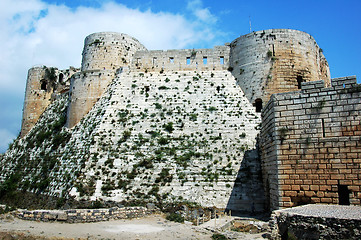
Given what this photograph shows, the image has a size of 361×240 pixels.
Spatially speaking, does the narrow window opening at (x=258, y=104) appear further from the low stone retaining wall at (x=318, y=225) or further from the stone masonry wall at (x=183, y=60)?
the low stone retaining wall at (x=318, y=225)

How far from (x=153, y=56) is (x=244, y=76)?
758 cm

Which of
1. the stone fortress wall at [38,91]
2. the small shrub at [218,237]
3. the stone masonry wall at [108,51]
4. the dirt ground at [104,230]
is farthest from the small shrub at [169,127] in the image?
the stone fortress wall at [38,91]

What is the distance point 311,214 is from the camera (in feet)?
24.0

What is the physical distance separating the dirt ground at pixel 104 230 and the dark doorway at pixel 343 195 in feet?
9.94

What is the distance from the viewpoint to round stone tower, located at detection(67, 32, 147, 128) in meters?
21.4

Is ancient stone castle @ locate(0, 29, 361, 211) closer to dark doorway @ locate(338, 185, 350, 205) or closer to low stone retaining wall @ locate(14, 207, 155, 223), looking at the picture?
dark doorway @ locate(338, 185, 350, 205)

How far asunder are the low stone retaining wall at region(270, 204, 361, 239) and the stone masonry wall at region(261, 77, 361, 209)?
1.89 meters

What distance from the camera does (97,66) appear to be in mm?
22469

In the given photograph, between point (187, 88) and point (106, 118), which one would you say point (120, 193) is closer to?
point (106, 118)

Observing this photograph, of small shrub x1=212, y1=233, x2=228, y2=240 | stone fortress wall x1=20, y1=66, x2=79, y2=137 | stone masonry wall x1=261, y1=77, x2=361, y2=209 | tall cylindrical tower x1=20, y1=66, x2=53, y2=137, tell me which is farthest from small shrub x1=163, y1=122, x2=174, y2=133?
tall cylindrical tower x1=20, y1=66, x2=53, y2=137

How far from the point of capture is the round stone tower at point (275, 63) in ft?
59.3

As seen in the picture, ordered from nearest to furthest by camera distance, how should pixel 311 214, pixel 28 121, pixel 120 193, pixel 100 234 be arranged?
pixel 311 214 → pixel 100 234 → pixel 120 193 → pixel 28 121

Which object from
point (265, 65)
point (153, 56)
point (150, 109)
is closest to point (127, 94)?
point (150, 109)

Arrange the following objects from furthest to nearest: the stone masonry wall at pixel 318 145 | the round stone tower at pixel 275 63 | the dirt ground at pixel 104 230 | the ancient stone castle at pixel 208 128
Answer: the round stone tower at pixel 275 63 → the ancient stone castle at pixel 208 128 → the stone masonry wall at pixel 318 145 → the dirt ground at pixel 104 230
